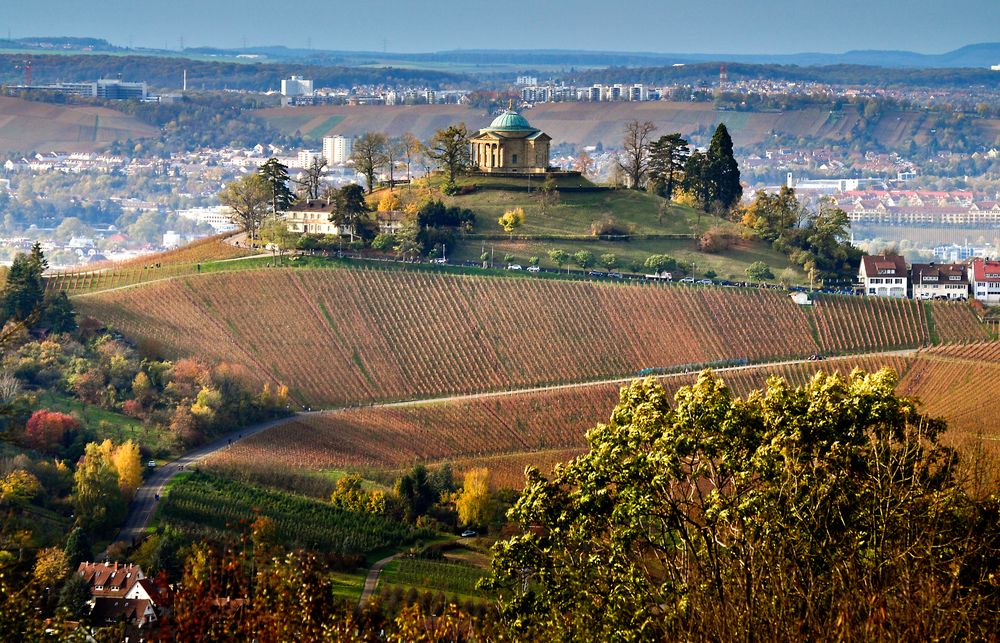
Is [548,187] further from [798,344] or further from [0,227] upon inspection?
[0,227]

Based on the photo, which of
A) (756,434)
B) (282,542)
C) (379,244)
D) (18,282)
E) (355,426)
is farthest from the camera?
(379,244)

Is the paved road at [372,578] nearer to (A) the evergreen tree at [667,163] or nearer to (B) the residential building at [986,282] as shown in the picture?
(B) the residential building at [986,282]

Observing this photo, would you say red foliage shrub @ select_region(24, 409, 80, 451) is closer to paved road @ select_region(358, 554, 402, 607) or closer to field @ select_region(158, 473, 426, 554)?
field @ select_region(158, 473, 426, 554)

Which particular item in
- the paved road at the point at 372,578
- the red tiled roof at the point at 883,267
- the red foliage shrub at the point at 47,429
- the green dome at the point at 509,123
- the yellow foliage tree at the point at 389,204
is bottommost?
the paved road at the point at 372,578

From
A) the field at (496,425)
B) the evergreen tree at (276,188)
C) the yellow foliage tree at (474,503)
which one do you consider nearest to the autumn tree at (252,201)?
the evergreen tree at (276,188)

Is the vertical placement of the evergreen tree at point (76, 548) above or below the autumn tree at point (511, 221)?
below

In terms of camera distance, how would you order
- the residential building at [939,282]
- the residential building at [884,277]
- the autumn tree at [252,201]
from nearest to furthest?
the residential building at [939,282], the residential building at [884,277], the autumn tree at [252,201]

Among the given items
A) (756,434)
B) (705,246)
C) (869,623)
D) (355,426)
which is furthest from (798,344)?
(869,623)
